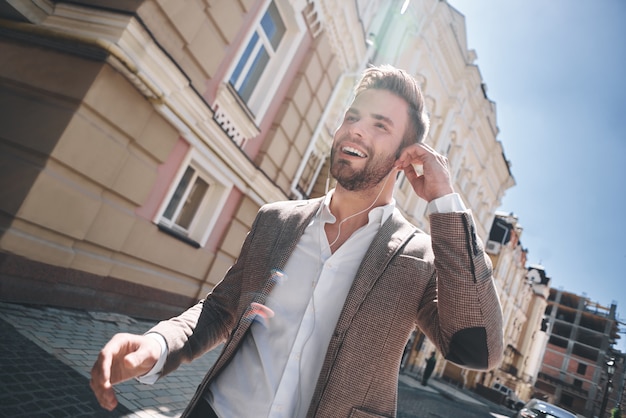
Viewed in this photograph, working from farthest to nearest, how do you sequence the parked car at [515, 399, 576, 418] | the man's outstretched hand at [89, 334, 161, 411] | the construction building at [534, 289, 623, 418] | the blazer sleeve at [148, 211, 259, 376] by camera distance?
the construction building at [534, 289, 623, 418] < the parked car at [515, 399, 576, 418] < the blazer sleeve at [148, 211, 259, 376] < the man's outstretched hand at [89, 334, 161, 411]

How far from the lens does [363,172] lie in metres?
1.52

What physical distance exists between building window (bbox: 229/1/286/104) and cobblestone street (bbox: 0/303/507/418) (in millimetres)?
4887

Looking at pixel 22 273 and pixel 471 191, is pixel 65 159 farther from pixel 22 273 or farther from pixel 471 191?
pixel 471 191

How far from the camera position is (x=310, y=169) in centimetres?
1082

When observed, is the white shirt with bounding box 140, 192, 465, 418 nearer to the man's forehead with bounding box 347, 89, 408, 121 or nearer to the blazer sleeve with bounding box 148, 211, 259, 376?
the blazer sleeve with bounding box 148, 211, 259, 376

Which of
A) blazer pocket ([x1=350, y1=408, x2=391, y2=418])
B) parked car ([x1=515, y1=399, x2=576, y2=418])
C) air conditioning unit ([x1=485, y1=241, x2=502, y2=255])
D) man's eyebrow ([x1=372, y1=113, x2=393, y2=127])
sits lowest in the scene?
parked car ([x1=515, y1=399, x2=576, y2=418])

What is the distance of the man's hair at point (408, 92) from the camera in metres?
1.61

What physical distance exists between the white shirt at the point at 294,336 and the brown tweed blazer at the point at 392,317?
0.06 m

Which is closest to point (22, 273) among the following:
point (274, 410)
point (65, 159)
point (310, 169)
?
point (65, 159)

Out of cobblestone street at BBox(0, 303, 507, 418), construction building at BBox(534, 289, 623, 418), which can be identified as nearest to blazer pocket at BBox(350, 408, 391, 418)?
cobblestone street at BBox(0, 303, 507, 418)

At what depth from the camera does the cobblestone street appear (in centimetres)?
281

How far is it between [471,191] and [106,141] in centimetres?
2068

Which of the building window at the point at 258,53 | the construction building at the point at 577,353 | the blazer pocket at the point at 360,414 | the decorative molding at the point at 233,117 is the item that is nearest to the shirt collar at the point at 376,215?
the blazer pocket at the point at 360,414

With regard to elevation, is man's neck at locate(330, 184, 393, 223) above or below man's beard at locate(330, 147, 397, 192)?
below
